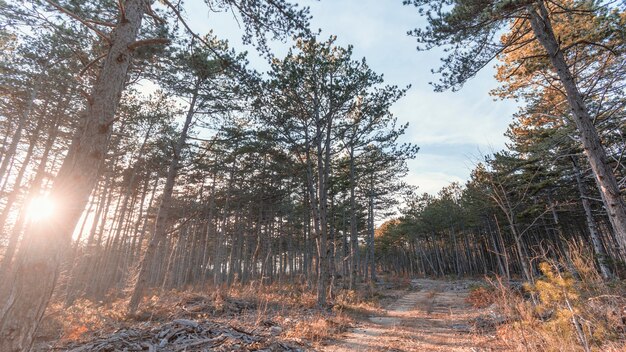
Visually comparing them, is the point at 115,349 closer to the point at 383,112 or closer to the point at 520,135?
the point at 383,112

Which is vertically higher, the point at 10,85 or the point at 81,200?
the point at 10,85

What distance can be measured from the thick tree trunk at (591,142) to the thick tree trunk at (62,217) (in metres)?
8.54

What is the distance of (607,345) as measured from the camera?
142 inches

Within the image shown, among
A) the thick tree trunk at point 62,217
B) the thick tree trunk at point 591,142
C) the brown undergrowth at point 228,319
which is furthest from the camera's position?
the brown undergrowth at point 228,319

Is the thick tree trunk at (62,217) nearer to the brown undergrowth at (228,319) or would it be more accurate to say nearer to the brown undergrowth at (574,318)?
the brown undergrowth at (228,319)

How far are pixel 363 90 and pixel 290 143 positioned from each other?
3904 mm

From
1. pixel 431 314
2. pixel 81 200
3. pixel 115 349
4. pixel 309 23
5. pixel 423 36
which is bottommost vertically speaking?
pixel 431 314

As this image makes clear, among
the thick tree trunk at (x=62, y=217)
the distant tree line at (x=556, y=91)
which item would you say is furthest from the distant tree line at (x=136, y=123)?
the distant tree line at (x=556, y=91)

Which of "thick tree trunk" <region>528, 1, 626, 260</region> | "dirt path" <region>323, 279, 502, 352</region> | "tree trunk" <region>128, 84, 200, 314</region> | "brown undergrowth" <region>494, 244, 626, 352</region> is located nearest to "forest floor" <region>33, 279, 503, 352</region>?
"dirt path" <region>323, 279, 502, 352</region>

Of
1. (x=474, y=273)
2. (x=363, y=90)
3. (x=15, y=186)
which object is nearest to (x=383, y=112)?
(x=363, y=90)

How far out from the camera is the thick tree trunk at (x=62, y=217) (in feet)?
8.46

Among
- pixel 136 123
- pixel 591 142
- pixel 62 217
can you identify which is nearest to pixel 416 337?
pixel 591 142

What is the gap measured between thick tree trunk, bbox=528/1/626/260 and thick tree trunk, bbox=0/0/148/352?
8542 mm

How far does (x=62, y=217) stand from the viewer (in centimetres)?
302
